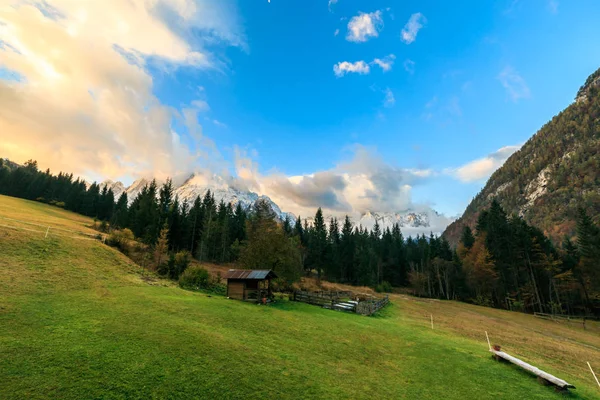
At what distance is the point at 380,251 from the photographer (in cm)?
9656

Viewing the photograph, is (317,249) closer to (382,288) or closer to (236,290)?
(382,288)

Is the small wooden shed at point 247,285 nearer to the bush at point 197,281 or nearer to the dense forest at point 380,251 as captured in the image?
the bush at point 197,281

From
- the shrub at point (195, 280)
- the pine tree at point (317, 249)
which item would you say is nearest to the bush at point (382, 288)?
the pine tree at point (317, 249)

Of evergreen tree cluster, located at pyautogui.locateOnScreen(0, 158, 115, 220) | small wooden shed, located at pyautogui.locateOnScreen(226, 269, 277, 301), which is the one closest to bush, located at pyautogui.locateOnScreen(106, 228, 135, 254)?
small wooden shed, located at pyautogui.locateOnScreen(226, 269, 277, 301)

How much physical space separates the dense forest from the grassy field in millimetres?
19168

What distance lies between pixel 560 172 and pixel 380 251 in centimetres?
11147

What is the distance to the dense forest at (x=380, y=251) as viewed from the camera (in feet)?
159

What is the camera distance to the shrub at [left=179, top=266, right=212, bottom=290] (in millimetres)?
31853

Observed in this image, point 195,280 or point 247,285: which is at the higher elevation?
point 247,285

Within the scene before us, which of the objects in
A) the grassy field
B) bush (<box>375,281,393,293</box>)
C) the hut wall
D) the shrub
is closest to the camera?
the grassy field

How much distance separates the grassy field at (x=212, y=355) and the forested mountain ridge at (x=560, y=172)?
123832 millimetres

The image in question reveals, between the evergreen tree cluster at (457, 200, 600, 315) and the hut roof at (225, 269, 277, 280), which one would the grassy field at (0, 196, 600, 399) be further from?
the evergreen tree cluster at (457, 200, 600, 315)

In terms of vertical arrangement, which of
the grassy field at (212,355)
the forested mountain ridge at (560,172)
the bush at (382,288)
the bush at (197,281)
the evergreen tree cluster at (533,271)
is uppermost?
the forested mountain ridge at (560,172)

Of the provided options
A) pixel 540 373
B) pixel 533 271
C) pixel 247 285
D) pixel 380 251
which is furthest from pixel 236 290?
pixel 380 251
